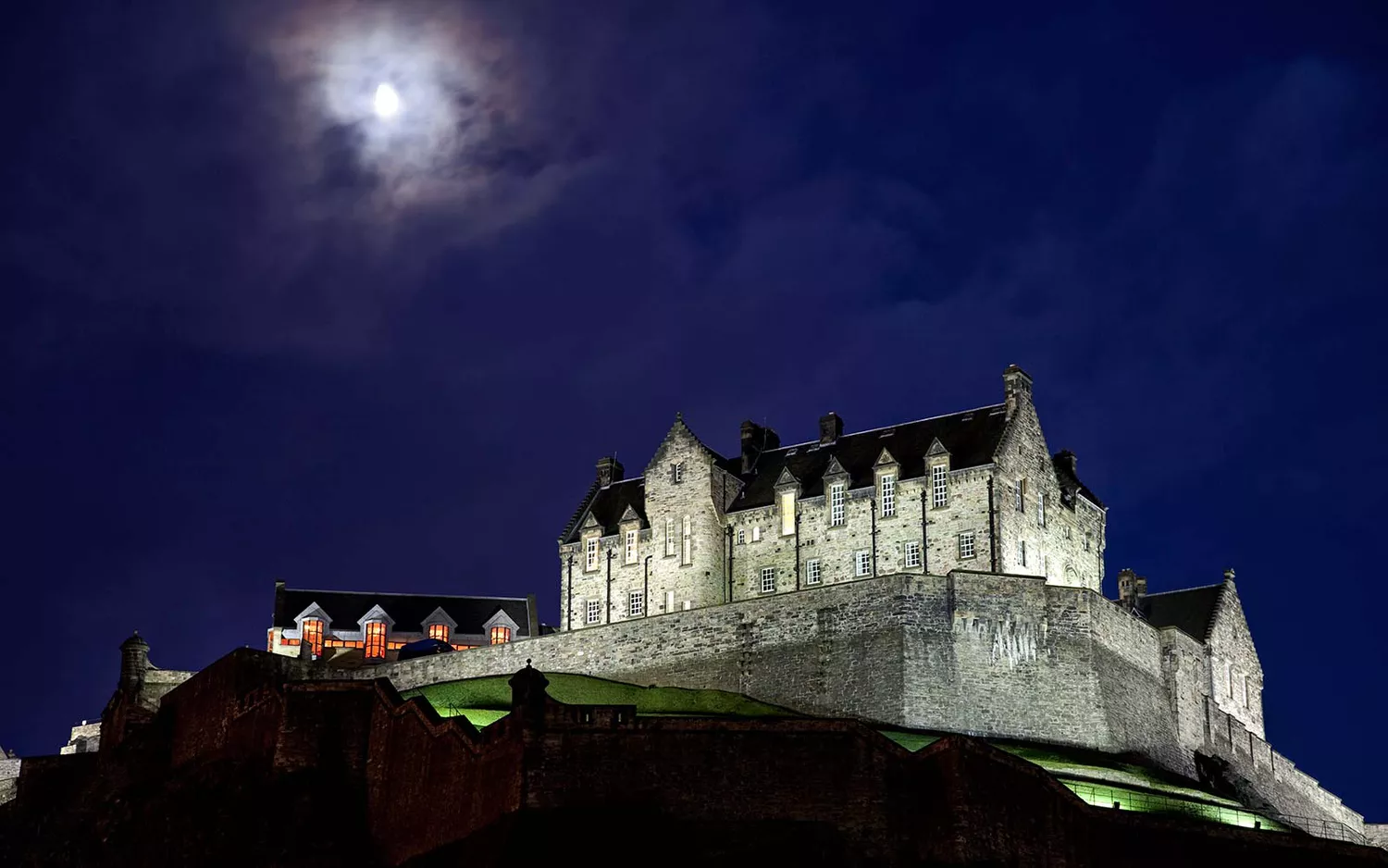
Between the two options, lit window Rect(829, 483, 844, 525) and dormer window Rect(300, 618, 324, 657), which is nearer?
lit window Rect(829, 483, 844, 525)

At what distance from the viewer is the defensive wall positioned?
216 feet

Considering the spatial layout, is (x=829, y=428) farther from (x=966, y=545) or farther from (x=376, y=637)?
(x=376, y=637)

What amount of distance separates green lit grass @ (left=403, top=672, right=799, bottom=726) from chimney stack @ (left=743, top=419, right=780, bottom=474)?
15.2 m

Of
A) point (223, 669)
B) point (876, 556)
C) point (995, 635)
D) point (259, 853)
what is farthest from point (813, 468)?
point (259, 853)

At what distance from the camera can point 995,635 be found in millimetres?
66812

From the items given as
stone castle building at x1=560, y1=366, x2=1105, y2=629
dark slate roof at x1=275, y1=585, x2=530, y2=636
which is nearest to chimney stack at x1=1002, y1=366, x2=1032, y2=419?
stone castle building at x1=560, y1=366, x2=1105, y2=629

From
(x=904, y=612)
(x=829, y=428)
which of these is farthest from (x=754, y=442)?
(x=904, y=612)

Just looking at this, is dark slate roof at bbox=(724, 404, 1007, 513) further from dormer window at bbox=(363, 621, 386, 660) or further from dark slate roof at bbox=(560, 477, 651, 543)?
dormer window at bbox=(363, 621, 386, 660)

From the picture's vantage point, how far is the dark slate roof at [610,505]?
84562 mm

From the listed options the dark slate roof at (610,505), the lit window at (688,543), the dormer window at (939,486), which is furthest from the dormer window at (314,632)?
the dormer window at (939,486)

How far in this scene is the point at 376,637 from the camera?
95.9 metres

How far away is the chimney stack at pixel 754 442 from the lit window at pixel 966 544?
13260 mm

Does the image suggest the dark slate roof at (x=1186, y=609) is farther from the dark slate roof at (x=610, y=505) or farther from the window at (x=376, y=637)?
the window at (x=376, y=637)

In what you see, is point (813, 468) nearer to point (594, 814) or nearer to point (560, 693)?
point (560, 693)
